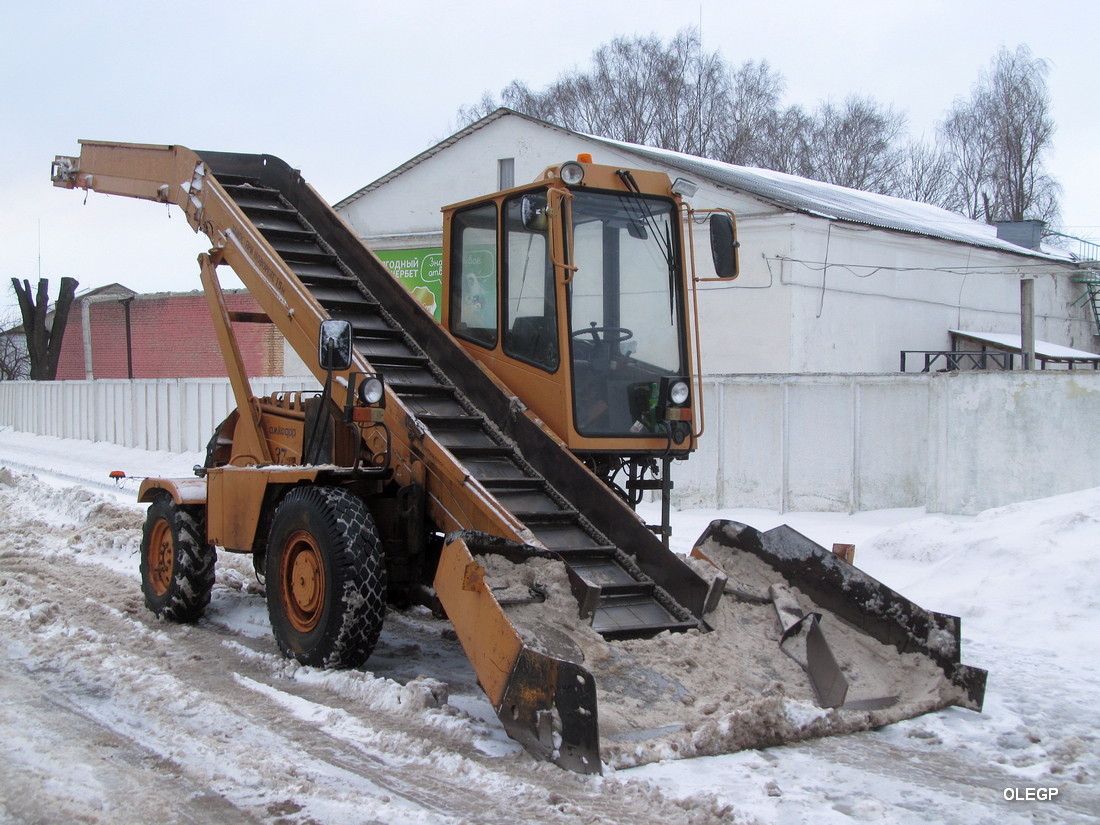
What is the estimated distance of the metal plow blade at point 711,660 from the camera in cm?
443

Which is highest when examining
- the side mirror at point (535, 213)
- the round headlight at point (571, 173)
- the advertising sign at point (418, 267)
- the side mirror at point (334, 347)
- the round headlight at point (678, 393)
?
the advertising sign at point (418, 267)

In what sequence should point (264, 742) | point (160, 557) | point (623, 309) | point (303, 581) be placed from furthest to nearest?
point (160, 557) → point (623, 309) → point (303, 581) → point (264, 742)

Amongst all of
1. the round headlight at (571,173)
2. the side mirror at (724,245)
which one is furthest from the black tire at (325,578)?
the side mirror at (724,245)

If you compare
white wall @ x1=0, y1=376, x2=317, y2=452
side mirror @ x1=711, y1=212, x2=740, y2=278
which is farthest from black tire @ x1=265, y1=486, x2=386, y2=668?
white wall @ x1=0, y1=376, x2=317, y2=452

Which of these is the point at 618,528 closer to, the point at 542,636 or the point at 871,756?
the point at 542,636

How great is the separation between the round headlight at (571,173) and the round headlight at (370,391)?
167 cm

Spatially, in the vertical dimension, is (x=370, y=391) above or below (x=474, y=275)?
below

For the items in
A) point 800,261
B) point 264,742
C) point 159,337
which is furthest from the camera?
point 159,337

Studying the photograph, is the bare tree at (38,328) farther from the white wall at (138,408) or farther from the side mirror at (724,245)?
the side mirror at (724,245)

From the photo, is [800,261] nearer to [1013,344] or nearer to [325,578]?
[1013,344]

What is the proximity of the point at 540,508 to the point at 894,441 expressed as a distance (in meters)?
7.48

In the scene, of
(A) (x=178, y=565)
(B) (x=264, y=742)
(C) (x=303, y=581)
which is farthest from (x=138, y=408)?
(B) (x=264, y=742)

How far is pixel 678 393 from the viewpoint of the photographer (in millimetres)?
6645

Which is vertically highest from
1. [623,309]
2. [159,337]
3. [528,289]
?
[159,337]
